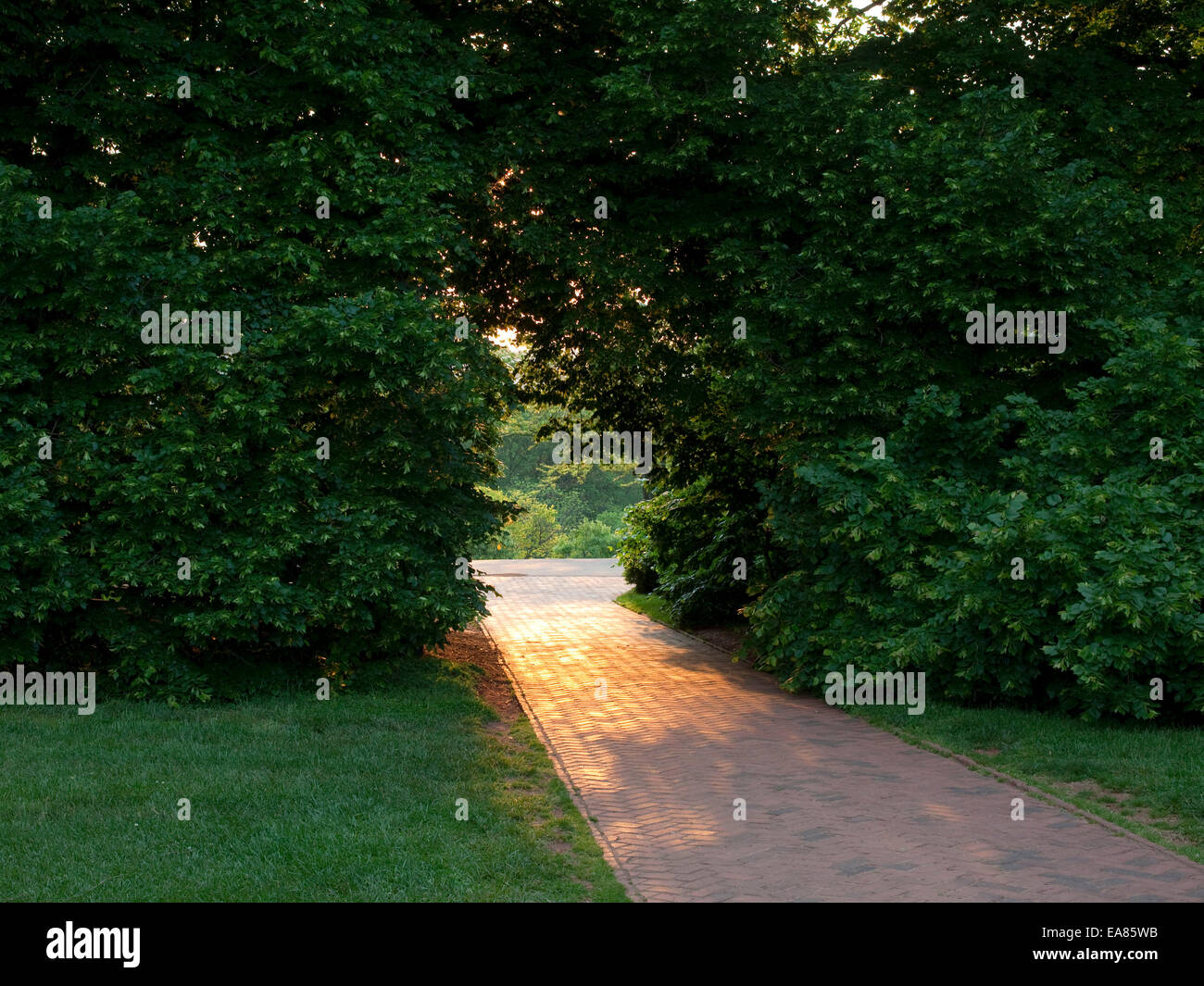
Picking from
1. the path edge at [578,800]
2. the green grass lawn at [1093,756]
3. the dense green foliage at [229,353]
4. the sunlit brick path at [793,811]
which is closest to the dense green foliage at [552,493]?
the path edge at [578,800]

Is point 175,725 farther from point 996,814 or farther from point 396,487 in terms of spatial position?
point 996,814

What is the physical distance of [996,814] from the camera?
7988 millimetres

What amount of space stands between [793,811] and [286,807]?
149 inches

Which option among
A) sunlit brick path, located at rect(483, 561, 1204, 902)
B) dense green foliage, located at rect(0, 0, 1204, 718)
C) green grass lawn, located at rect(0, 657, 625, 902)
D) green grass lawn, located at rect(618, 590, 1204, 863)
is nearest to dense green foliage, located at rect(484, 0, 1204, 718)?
dense green foliage, located at rect(0, 0, 1204, 718)

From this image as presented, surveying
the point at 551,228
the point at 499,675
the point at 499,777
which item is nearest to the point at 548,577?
the point at 499,675

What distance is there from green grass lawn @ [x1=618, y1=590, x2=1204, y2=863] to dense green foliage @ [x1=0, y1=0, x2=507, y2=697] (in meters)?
5.50

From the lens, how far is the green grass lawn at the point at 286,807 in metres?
6.36

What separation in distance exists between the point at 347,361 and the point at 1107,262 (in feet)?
29.5

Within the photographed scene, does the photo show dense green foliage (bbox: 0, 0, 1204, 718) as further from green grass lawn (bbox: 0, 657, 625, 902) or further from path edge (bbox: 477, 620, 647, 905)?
green grass lawn (bbox: 0, 657, 625, 902)

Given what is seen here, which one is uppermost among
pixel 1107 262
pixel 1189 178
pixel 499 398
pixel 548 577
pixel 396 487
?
pixel 1189 178

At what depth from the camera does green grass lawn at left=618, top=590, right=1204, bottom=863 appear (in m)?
7.88

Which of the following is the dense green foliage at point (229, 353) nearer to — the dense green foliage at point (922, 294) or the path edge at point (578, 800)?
the path edge at point (578, 800)

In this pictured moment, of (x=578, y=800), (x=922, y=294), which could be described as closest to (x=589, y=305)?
(x=922, y=294)

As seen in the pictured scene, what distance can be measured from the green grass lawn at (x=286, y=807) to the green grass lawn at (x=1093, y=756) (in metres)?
3.86
